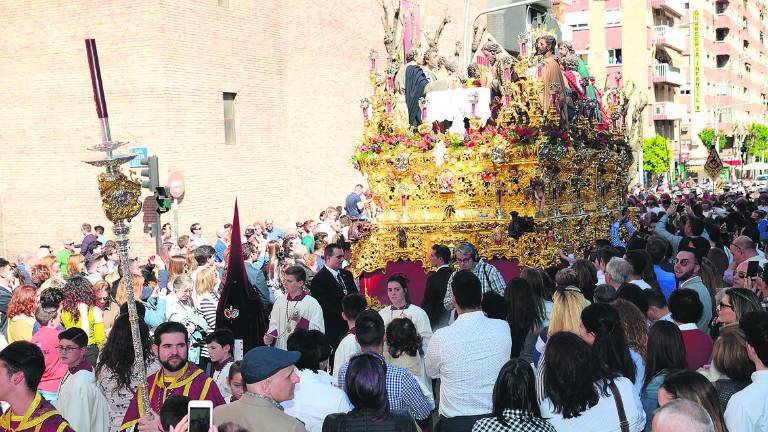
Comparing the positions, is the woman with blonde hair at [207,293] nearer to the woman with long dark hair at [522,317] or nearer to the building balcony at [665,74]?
the woman with long dark hair at [522,317]

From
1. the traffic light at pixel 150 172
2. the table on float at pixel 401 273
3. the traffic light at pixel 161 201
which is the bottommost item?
the table on float at pixel 401 273

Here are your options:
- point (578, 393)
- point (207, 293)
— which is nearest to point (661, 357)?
point (578, 393)

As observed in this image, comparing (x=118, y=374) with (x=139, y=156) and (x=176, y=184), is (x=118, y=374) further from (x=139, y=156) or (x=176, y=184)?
(x=176, y=184)

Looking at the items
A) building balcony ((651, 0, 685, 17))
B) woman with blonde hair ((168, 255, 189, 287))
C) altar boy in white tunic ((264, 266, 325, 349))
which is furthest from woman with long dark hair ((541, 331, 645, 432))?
building balcony ((651, 0, 685, 17))

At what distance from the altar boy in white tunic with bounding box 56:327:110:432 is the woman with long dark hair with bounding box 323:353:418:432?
2134 millimetres

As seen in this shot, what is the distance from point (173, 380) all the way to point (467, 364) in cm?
187

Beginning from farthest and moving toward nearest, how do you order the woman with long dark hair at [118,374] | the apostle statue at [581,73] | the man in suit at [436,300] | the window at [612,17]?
the window at [612,17], the apostle statue at [581,73], the man in suit at [436,300], the woman with long dark hair at [118,374]

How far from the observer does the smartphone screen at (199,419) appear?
160 inches

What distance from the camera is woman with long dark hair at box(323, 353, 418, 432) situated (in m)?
4.93

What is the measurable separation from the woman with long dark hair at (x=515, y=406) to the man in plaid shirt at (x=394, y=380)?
0.99 metres

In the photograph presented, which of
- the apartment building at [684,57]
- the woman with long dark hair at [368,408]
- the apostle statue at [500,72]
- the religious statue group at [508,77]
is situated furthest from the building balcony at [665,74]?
the woman with long dark hair at [368,408]

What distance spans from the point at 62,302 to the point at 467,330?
4.33 metres

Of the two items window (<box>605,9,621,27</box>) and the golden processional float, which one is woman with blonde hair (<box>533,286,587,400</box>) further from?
window (<box>605,9,621,27</box>)

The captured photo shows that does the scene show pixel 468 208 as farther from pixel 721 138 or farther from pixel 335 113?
pixel 721 138
